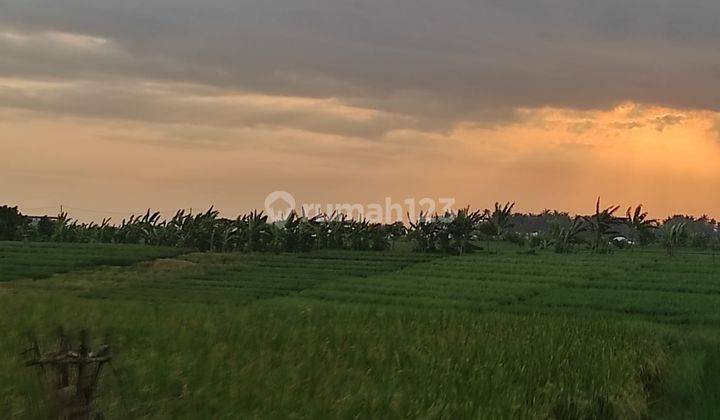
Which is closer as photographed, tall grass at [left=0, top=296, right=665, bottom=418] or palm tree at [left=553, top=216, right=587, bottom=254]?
tall grass at [left=0, top=296, right=665, bottom=418]

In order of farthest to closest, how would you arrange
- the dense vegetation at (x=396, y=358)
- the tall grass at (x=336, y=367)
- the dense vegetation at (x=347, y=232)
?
the dense vegetation at (x=347, y=232) → the dense vegetation at (x=396, y=358) → the tall grass at (x=336, y=367)

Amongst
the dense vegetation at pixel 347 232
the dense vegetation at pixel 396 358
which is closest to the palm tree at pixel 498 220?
the dense vegetation at pixel 347 232

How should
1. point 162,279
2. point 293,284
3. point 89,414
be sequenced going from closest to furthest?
point 89,414
point 293,284
point 162,279

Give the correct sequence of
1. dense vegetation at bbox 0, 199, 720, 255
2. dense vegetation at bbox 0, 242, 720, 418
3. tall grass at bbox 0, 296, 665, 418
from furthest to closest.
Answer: dense vegetation at bbox 0, 199, 720, 255
dense vegetation at bbox 0, 242, 720, 418
tall grass at bbox 0, 296, 665, 418

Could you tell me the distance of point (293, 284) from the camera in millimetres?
26359

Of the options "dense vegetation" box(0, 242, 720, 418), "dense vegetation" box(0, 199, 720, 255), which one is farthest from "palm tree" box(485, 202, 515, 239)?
"dense vegetation" box(0, 242, 720, 418)

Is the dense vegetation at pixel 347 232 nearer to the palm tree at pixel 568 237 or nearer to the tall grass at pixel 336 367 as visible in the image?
the palm tree at pixel 568 237

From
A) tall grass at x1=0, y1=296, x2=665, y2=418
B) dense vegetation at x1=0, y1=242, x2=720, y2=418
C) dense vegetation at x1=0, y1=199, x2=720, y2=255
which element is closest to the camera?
tall grass at x1=0, y1=296, x2=665, y2=418

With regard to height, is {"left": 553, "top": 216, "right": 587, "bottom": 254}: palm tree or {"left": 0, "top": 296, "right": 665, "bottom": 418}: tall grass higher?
{"left": 553, "top": 216, "right": 587, "bottom": 254}: palm tree

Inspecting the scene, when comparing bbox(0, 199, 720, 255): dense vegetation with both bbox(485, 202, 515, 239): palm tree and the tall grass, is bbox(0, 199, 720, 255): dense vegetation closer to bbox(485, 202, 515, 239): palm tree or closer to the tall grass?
bbox(485, 202, 515, 239): palm tree

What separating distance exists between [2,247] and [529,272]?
2669cm

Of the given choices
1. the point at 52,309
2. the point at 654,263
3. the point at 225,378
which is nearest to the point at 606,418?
the point at 225,378

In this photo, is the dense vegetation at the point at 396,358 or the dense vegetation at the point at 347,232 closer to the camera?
the dense vegetation at the point at 396,358

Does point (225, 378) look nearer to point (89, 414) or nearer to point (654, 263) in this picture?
point (89, 414)
